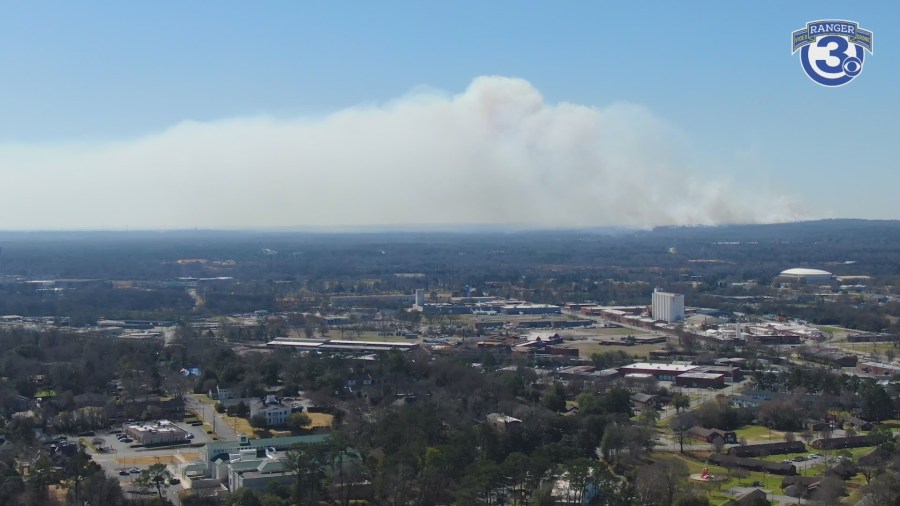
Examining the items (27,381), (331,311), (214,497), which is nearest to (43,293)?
(331,311)

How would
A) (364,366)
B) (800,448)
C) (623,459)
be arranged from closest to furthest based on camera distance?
(623,459)
(800,448)
(364,366)

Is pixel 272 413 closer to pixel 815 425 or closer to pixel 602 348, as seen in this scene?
pixel 815 425

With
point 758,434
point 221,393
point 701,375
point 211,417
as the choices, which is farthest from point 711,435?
point 221,393

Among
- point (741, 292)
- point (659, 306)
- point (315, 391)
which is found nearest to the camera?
point (315, 391)

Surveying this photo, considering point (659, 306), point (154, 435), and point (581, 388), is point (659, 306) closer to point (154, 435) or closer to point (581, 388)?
point (581, 388)

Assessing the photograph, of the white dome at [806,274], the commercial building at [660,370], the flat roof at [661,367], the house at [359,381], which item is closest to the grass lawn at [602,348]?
the flat roof at [661,367]
